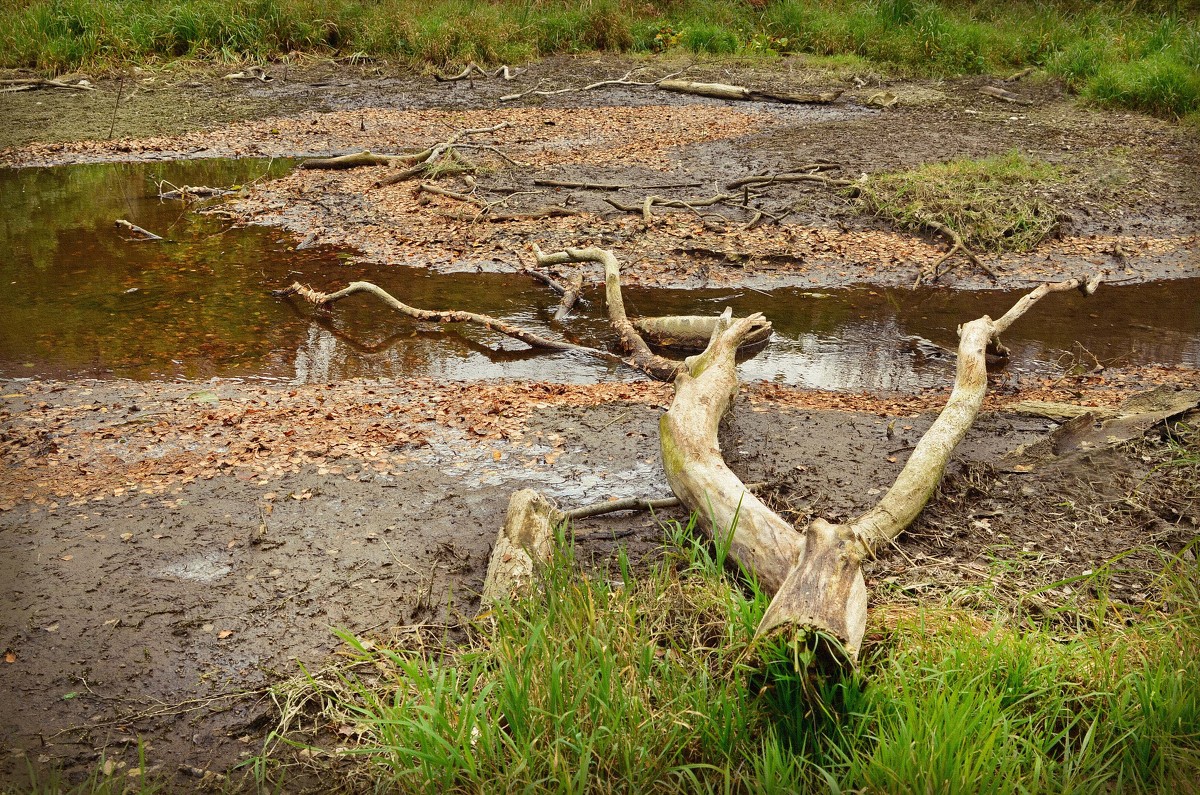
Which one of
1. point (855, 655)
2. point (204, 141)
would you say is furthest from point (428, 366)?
point (204, 141)

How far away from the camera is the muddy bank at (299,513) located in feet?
12.2

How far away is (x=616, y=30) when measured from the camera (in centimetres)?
2175

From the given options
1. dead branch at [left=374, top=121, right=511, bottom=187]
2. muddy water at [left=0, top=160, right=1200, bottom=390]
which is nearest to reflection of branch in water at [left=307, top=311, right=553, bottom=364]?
muddy water at [left=0, top=160, right=1200, bottom=390]

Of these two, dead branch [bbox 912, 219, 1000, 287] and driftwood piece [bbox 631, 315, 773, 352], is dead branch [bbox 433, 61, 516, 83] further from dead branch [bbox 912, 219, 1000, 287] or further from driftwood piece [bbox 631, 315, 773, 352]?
driftwood piece [bbox 631, 315, 773, 352]

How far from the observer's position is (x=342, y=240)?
35.1 feet

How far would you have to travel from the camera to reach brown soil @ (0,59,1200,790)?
3828 mm

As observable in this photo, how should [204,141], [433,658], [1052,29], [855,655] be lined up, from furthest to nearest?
[1052,29], [204,141], [433,658], [855,655]

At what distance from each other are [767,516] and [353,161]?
35.8ft

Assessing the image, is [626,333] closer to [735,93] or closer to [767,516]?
[767,516]

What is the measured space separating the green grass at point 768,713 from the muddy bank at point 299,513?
568 millimetres

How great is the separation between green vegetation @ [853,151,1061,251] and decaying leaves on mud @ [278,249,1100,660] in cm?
387

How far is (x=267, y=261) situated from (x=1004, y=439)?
782 cm

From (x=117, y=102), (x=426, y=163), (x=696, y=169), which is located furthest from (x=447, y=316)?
(x=117, y=102)

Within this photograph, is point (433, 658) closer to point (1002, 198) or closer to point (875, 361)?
point (875, 361)
